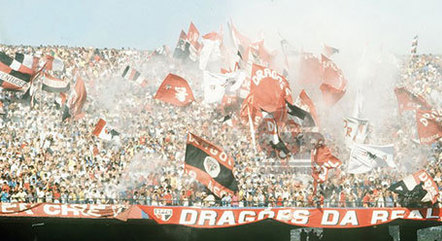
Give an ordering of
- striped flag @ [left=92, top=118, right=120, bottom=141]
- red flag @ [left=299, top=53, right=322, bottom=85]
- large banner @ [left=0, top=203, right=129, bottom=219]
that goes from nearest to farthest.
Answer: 1. large banner @ [left=0, top=203, right=129, bottom=219]
2. striped flag @ [left=92, top=118, right=120, bottom=141]
3. red flag @ [left=299, top=53, right=322, bottom=85]

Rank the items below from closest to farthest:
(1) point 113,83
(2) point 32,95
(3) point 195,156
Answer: (3) point 195,156 < (2) point 32,95 < (1) point 113,83

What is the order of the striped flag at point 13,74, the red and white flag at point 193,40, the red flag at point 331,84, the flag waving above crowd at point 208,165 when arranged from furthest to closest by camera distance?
1. the red and white flag at point 193,40
2. the red flag at point 331,84
3. the striped flag at point 13,74
4. the flag waving above crowd at point 208,165

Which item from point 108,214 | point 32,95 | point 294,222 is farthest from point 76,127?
point 294,222

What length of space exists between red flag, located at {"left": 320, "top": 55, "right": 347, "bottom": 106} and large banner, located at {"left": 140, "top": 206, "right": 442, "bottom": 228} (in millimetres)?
11197

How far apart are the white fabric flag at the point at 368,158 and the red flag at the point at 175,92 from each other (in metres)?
9.70

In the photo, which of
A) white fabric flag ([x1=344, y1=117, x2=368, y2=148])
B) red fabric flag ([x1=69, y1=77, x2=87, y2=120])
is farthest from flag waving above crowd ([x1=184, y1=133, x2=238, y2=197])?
red fabric flag ([x1=69, y1=77, x2=87, y2=120])

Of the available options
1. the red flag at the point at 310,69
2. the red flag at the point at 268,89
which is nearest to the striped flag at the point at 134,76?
the red flag at the point at 310,69

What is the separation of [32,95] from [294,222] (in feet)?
48.1

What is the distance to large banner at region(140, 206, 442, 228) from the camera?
1825cm

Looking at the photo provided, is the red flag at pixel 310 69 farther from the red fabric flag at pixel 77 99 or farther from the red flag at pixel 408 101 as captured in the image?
the red fabric flag at pixel 77 99

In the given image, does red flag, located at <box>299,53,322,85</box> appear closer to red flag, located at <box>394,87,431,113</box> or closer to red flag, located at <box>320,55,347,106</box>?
red flag, located at <box>320,55,347,106</box>

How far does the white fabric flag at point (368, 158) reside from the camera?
21.0 meters

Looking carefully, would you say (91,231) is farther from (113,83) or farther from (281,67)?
(281,67)

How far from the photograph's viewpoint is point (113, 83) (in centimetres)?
3428
